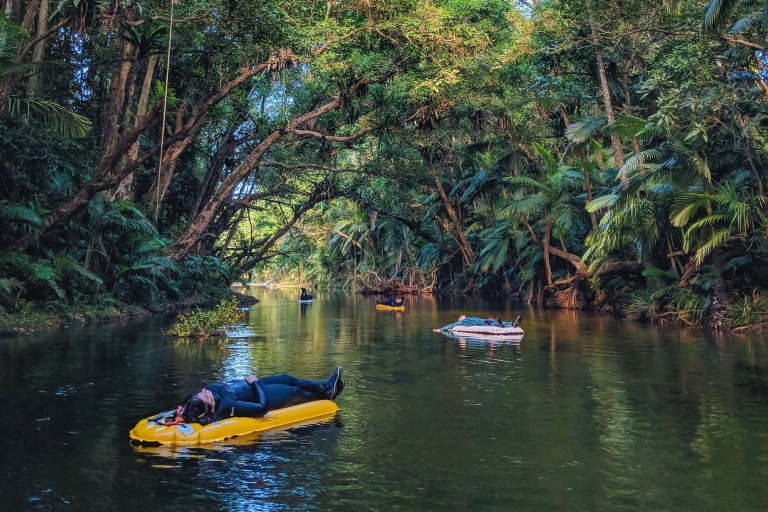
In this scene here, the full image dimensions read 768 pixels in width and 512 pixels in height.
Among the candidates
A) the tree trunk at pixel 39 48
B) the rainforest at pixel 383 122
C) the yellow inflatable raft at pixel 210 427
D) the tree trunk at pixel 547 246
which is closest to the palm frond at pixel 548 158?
the rainforest at pixel 383 122

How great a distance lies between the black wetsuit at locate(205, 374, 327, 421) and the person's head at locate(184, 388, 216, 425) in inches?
5.7

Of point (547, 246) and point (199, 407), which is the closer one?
point (199, 407)

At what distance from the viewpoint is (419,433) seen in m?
8.34

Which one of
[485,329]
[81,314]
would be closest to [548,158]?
[485,329]

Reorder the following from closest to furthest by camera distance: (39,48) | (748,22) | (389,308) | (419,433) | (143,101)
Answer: (419,433) < (748,22) < (39,48) < (143,101) < (389,308)

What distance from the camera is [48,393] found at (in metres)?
10.4

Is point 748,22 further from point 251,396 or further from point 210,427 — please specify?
point 210,427

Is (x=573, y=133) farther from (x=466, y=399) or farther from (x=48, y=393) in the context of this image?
(x=48, y=393)

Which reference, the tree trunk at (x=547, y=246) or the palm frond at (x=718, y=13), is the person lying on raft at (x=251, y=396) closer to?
the palm frond at (x=718, y=13)

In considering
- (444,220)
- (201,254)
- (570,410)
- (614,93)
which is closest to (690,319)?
(614,93)

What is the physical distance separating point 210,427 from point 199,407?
267 mm

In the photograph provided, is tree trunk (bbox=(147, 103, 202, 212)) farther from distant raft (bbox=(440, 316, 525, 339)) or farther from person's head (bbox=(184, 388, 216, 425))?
person's head (bbox=(184, 388, 216, 425))

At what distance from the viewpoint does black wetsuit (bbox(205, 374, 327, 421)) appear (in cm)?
844

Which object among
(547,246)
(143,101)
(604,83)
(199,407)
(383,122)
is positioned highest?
(604,83)
